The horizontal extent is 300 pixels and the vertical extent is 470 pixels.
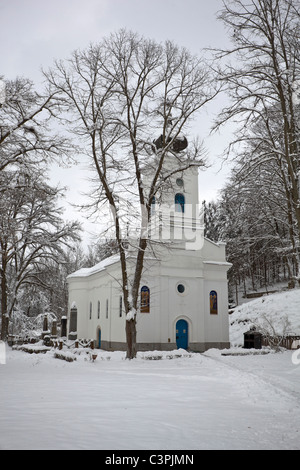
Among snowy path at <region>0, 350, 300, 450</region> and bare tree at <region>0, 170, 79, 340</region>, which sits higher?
bare tree at <region>0, 170, 79, 340</region>

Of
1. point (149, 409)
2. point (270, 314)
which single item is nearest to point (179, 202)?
point (270, 314)

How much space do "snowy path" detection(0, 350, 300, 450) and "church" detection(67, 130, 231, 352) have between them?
1081 cm

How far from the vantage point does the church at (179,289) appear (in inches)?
1030

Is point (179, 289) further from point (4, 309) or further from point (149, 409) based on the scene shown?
point (149, 409)

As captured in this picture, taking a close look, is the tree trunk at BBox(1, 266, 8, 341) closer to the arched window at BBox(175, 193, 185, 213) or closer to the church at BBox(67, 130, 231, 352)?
the church at BBox(67, 130, 231, 352)

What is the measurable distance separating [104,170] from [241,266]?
35.6 meters

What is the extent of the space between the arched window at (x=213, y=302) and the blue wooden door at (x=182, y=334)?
8.35ft

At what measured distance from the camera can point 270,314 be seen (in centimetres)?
3094

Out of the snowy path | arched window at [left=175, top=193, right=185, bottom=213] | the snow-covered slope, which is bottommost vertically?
the snowy path

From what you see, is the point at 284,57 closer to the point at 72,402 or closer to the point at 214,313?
the point at 72,402

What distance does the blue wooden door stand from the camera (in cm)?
2664

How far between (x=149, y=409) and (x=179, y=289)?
19.5 metres

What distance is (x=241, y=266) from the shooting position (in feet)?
169

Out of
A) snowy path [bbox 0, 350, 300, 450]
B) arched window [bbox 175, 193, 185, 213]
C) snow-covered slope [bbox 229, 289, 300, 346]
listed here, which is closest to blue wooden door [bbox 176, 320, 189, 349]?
snow-covered slope [bbox 229, 289, 300, 346]
